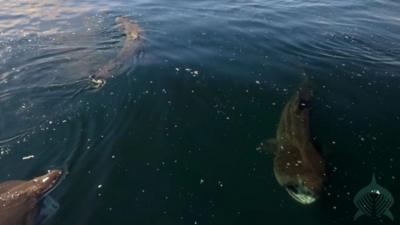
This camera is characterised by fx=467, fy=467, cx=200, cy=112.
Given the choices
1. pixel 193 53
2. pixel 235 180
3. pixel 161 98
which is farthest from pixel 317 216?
pixel 193 53

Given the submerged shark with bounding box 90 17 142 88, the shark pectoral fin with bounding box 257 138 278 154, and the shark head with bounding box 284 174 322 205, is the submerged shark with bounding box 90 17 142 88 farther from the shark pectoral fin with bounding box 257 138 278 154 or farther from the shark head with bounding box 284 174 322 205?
the shark head with bounding box 284 174 322 205

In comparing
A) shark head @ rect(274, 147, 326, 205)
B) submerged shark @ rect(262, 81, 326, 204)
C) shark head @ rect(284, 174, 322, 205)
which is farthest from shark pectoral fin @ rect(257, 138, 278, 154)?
shark head @ rect(284, 174, 322, 205)

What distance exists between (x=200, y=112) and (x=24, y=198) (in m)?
3.51

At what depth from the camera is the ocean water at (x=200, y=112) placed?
712 centimetres

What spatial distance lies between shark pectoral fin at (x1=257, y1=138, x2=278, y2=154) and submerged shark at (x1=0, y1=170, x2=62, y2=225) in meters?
3.40

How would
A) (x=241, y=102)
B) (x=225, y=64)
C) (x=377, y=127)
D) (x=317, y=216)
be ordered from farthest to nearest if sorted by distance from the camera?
(x=225, y=64) < (x=241, y=102) < (x=377, y=127) < (x=317, y=216)

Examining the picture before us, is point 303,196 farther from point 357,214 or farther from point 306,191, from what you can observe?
point 357,214

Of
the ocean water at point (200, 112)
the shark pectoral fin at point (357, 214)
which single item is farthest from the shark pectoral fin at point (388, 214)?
the shark pectoral fin at point (357, 214)

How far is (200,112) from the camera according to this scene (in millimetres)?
8898

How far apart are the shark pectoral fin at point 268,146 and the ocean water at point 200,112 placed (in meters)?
0.14

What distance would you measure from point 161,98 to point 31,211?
3.47m

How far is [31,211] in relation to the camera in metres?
6.80

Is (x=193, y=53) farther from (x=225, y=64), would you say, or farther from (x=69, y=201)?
(x=69, y=201)

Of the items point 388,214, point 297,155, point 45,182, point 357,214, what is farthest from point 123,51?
point 388,214
